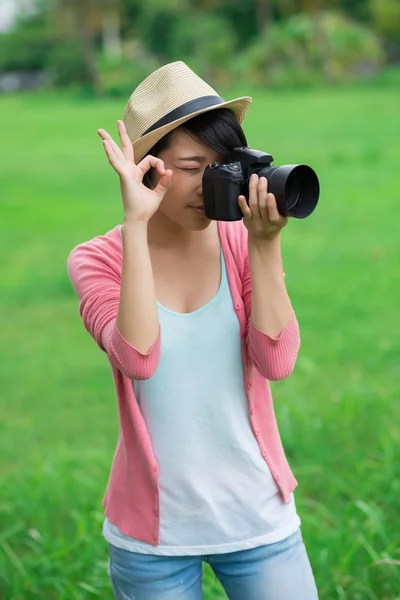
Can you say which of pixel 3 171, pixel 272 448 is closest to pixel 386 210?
pixel 3 171

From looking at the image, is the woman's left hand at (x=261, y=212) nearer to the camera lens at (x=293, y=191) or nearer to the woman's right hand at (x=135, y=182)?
the camera lens at (x=293, y=191)

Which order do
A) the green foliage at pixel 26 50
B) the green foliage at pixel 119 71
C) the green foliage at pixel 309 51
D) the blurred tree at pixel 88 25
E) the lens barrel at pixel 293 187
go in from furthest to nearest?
the green foliage at pixel 26 50
the blurred tree at pixel 88 25
the green foliage at pixel 119 71
the green foliage at pixel 309 51
the lens barrel at pixel 293 187

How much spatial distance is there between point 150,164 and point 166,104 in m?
0.12

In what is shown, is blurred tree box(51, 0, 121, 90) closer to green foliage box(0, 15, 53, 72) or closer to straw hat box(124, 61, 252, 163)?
green foliage box(0, 15, 53, 72)

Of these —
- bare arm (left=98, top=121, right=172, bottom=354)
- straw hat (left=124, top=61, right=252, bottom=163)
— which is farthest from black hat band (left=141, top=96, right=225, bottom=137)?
bare arm (left=98, top=121, right=172, bottom=354)

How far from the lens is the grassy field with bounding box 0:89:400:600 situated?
9.25 feet

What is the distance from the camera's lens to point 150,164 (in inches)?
64.4

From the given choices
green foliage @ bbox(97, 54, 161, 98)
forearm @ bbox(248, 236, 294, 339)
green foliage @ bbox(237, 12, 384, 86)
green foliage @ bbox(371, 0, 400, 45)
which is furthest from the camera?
green foliage @ bbox(371, 0, 400, 45)

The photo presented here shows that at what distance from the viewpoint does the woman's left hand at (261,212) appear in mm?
1572

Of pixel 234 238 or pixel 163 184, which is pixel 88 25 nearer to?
pixel 234 238

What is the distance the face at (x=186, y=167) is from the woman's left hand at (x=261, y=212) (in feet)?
0.33

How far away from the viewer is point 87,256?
1.77m

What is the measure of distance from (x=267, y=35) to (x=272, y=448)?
2756 cm

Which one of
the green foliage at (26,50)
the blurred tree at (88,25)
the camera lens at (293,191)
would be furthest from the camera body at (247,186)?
the green foliage at (26,50)
